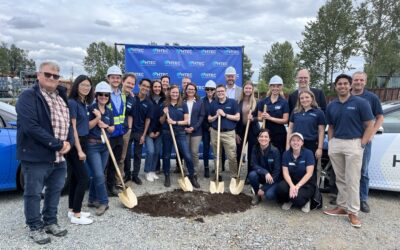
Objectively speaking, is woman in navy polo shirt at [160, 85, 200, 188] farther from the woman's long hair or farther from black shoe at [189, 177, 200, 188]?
the woman's long hair

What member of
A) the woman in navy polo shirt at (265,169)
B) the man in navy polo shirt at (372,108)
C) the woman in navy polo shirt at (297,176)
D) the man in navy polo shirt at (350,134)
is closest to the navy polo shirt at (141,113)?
the woman in navy polo shirt at (265,169)

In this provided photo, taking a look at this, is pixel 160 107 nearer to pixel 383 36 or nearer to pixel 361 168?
pixel 361 168

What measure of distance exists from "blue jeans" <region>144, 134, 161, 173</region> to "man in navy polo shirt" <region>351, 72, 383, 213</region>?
327 centimetres

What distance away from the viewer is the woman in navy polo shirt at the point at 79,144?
13.2 ft

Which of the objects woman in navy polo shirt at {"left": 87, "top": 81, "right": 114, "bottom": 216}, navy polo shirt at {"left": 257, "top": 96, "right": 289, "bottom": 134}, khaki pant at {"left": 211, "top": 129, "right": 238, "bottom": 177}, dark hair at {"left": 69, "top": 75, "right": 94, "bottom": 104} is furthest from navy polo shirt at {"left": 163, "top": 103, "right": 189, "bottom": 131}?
dark hair at {"left": 69, "top": 75, "right": 94, "bottom": 104}

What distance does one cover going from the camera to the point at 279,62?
42.8m

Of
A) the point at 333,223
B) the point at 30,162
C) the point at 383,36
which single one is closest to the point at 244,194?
the point at 333,223

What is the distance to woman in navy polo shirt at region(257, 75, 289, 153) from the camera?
5465 mm

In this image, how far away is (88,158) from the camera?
14.4 feet

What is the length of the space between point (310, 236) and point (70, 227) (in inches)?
110

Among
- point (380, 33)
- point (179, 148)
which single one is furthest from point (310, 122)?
point (380, 33)

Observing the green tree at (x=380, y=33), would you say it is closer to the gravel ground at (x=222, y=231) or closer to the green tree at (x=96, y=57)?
the gravel ground at (x=222, y=231)

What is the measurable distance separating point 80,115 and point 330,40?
72.0 ft

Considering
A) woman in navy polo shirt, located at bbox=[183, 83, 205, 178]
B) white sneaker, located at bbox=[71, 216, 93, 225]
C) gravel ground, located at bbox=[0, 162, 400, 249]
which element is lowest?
gravel ground, located at bbox=[0, 162, 400, 249]
